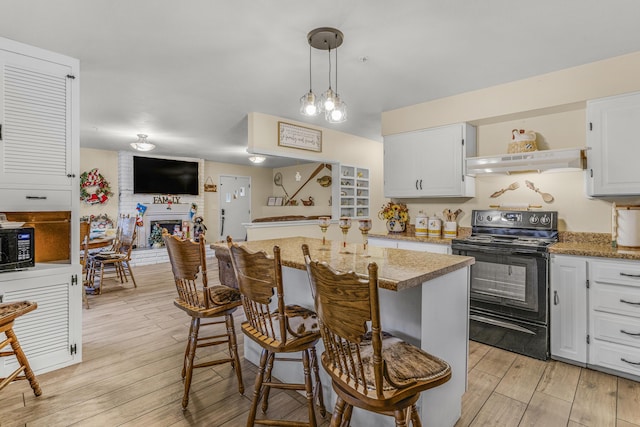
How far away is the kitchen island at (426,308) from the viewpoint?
1521 millimetres

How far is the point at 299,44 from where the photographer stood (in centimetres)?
237

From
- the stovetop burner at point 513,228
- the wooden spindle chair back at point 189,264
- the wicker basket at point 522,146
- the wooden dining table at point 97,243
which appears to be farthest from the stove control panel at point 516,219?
the wooden dining table at point 97,243

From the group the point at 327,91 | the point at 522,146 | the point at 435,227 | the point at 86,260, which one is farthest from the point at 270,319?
the point at 86,260

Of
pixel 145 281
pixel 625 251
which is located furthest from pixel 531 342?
pixel 145 281

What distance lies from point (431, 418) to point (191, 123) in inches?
175

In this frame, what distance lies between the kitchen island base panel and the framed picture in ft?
9.75

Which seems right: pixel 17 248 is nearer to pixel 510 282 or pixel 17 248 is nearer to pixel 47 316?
pixel 47 316

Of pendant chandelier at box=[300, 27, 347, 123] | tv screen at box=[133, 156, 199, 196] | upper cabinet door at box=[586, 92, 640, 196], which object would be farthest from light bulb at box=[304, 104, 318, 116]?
tv screen at box=[133, 156, 199, 196]

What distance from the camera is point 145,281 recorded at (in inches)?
202

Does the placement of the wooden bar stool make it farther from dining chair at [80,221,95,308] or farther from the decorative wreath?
the decorative wreath

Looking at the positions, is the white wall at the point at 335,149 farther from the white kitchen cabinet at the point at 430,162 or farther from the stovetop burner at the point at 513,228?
the stovetop burner at the point at 513,228

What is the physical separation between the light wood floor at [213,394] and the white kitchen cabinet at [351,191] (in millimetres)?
2961

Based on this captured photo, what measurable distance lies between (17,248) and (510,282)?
3.75 metres

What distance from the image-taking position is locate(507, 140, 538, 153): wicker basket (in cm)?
311
